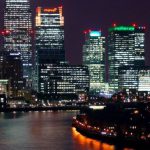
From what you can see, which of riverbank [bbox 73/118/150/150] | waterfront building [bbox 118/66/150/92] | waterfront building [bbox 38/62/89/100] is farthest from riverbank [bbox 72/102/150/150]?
waterfront building [bbox 118/66/150/92]

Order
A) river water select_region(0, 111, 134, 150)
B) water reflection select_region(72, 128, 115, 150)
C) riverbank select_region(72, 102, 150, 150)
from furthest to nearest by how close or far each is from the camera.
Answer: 1. river water select_region(0, 111, 134, 150)
2. water reflection select_region(72, 128, 115, 150)
3. riverbank select_region(72, 102, 150, 150)

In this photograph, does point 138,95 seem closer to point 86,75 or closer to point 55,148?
point 86,75

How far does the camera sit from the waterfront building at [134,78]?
14112 cm

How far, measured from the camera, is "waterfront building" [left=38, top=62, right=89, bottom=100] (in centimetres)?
12406

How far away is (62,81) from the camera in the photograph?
127688 mm

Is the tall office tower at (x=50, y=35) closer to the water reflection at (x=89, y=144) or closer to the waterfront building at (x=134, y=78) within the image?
the waterfront building at (x=134, y=78)

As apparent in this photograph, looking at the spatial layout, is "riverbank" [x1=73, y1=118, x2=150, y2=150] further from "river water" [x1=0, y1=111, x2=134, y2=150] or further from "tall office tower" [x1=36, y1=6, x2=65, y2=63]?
"tall office tower" [x1=36, y1=6, x2=65, y2=63]

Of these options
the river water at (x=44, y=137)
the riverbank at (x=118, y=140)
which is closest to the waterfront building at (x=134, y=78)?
the river water at (x=44, y=137)

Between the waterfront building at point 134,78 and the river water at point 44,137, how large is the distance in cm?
7195

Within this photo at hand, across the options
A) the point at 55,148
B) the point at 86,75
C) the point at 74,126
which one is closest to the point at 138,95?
the point at 86,75

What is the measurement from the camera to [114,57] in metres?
151

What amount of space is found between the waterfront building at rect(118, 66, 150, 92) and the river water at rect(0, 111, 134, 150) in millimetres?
71950

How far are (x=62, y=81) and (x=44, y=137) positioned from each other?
7357 centimetres

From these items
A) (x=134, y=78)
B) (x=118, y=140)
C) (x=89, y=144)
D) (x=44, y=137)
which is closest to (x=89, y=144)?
(x=89, y=144)
